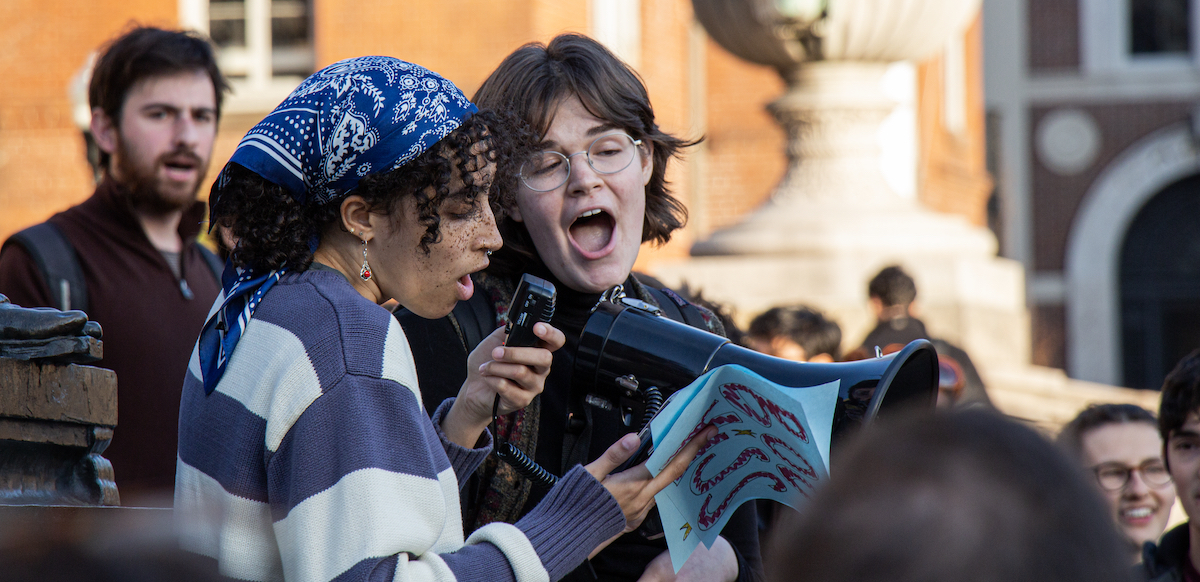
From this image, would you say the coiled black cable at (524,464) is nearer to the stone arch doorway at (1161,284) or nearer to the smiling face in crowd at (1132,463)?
the smiling face in crowd at (1132,463)

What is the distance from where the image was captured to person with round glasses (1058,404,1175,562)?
3.86m

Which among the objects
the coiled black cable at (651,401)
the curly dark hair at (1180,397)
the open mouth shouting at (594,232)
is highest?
the open mouth shouting at (594,232)

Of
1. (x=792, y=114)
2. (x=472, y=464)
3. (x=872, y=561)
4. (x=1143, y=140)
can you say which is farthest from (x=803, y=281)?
(x=1143, y=140)

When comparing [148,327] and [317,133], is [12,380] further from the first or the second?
[148,327]

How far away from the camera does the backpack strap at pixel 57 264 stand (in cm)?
328

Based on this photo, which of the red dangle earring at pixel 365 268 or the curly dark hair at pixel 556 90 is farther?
the curly dark hair at pixel 556 90

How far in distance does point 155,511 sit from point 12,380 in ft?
1.59

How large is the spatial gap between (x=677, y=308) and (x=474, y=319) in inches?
18.1

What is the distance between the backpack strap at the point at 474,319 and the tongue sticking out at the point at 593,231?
0.77 ft

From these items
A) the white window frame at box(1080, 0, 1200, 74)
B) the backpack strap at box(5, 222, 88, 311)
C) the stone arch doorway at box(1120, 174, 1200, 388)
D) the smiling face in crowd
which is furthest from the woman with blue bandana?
the white window frame at box(1080, 0, 1200, 74)

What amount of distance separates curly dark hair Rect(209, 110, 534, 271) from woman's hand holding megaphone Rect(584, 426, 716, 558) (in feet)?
1.35

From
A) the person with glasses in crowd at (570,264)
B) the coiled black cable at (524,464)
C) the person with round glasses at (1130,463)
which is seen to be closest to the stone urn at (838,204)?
the person with round glasses at (1130,463)

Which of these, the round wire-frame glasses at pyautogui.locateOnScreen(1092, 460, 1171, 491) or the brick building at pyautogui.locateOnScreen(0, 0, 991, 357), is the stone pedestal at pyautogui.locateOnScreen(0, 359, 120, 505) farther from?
A: the brick building at pyautogui.locateOnScreen(0, 0, 991, 357)

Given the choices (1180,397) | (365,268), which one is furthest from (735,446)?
(1180,397)
